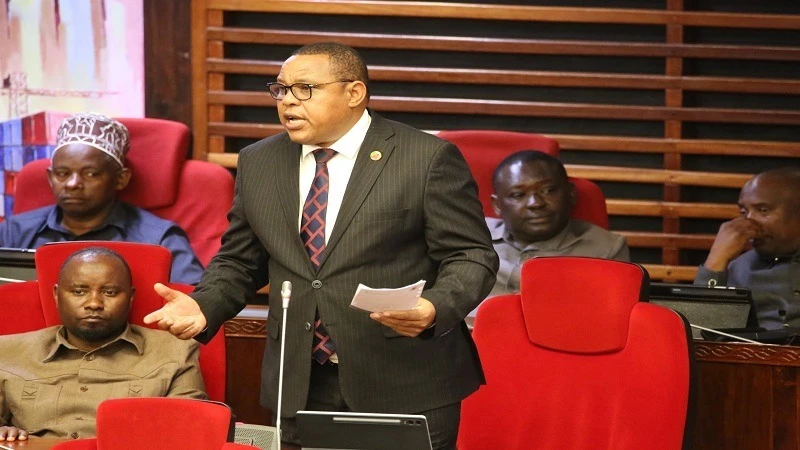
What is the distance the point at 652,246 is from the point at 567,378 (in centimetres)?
207

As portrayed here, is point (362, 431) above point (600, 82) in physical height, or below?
below

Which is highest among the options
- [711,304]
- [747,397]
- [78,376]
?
[711,304]

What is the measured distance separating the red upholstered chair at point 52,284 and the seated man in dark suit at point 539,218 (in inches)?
55.4

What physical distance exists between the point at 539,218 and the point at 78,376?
183cm

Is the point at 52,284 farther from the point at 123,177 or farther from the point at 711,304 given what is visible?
the point at 711,304

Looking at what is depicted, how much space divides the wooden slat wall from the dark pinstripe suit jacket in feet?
7.94

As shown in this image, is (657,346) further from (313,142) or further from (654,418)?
(313,142)

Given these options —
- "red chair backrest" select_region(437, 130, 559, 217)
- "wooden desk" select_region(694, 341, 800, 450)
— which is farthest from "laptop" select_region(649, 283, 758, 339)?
"red chair backrest" select_region(437, 130, 559, 217)

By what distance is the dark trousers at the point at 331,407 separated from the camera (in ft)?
8.95

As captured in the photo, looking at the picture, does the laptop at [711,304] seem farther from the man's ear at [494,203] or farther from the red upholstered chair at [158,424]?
the red upholstered chair at [158,424]

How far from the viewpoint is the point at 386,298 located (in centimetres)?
235

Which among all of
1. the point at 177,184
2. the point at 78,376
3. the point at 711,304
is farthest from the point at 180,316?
the point at 177,184

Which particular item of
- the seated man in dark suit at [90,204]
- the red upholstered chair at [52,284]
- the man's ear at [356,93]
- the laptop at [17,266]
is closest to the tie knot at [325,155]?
the man's ear at [356,93]

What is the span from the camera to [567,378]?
10.4 ft
